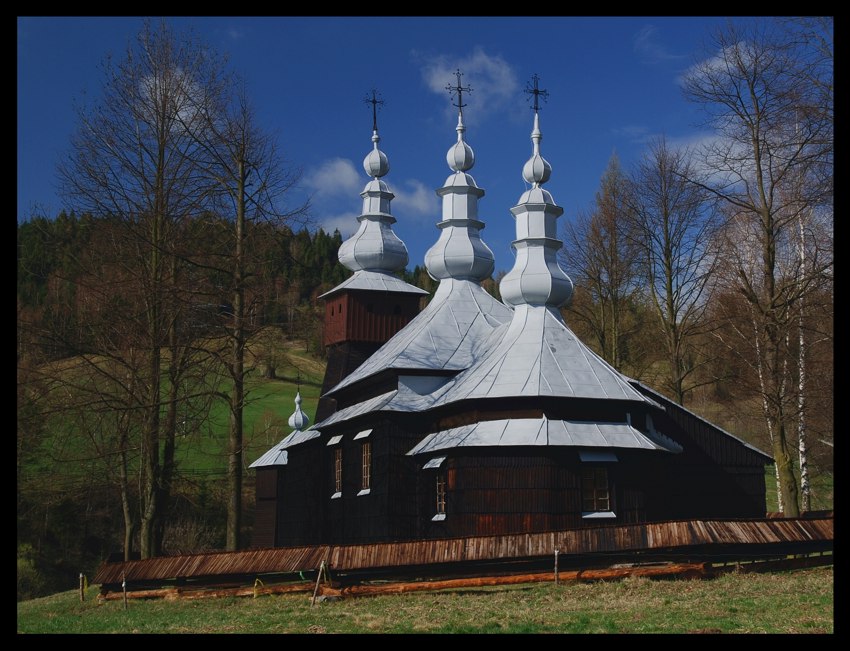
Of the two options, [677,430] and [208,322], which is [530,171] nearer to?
[677,430]

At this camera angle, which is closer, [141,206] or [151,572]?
[151,572]

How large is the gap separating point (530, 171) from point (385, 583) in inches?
591

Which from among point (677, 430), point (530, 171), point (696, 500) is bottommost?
point (696, 500)

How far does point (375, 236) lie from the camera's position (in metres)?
37.8

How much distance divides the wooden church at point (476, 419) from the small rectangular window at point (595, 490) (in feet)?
0.09

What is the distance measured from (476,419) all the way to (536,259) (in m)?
5.49

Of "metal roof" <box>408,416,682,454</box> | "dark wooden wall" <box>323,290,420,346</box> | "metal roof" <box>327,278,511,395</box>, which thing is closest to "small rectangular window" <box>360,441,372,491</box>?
"metal roof" <box>327,278,511,395</box>

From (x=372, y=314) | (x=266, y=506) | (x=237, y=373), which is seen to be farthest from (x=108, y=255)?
(x=266, y=506)

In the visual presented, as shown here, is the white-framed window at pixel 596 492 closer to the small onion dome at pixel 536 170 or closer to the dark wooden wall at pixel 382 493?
the dark wooden wall at pixel 382 493

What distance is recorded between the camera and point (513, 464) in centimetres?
2478

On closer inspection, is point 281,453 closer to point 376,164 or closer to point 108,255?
point 376,164

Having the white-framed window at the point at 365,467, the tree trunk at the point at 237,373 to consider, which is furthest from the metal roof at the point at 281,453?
the tree trunk at the point at 237,373

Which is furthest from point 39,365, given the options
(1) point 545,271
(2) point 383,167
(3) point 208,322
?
(2) point 383,167

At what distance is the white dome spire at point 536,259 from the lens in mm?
28859
